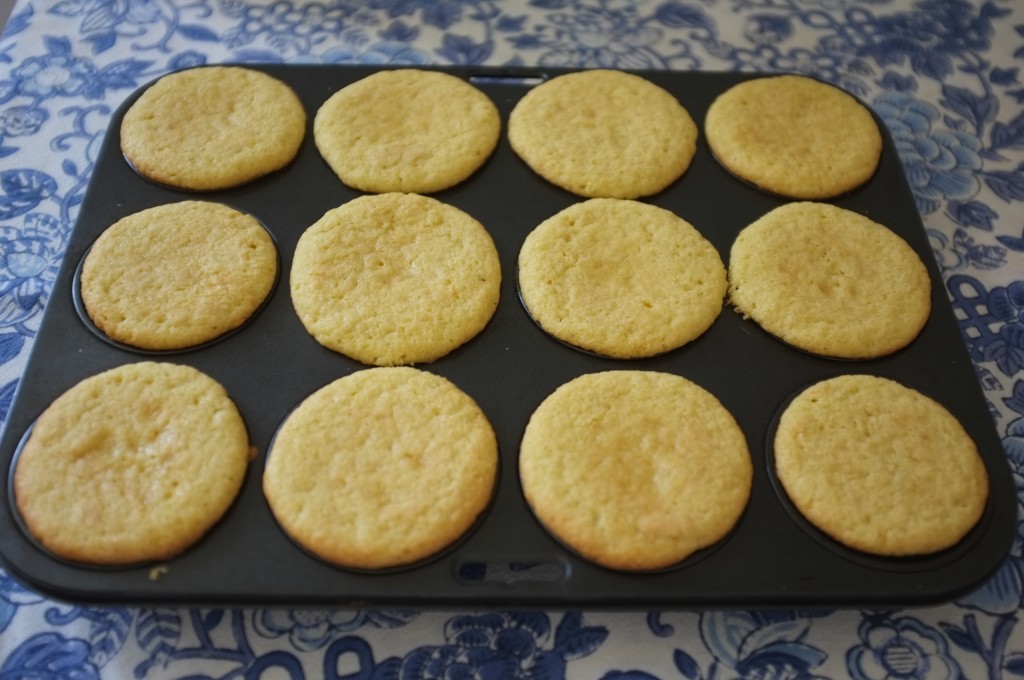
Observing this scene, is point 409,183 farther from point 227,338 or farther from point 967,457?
point 967,457

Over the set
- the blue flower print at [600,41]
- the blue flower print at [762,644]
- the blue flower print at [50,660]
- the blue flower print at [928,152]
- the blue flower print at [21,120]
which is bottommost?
the blue flower print at [762,644]

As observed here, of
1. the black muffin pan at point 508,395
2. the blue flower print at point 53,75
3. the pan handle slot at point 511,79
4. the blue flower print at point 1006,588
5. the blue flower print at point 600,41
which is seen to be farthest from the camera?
the blue flower print at point 600,41

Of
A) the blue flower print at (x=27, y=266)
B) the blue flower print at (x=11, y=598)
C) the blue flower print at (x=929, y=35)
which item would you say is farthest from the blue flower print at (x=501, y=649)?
the blue flower print at (x=929, y=35)

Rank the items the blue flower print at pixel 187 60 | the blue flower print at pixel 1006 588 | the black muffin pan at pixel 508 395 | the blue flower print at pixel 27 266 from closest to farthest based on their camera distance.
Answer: the black muffin pan at pixel 508 395 < the blue flower print at pixel 1006 588 < the blue flower print at pixel 27 266 < the blue flower print at pixel 187 60

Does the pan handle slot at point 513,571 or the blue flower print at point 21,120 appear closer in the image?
the pan handle slot at point 513,571

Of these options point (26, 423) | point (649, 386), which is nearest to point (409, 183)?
point (649, 386)

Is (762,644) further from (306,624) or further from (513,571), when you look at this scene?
(306,624)

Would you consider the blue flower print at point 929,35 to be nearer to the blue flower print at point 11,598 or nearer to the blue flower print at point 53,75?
the blue flower print at point 53,75
